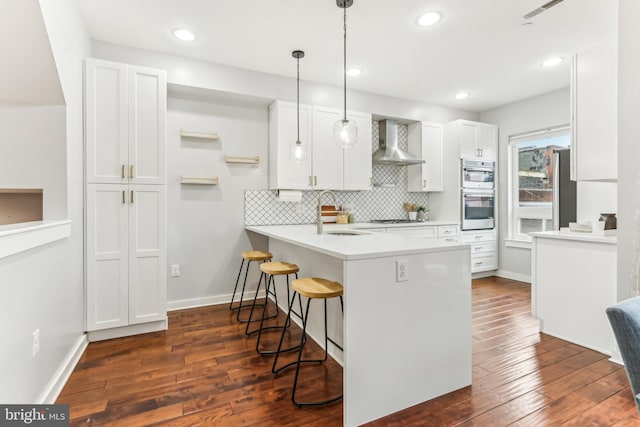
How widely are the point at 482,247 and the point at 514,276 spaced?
24.9 inches

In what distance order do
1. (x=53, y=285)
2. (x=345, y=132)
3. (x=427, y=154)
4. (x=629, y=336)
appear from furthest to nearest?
(x=427, y=154) → (x=345, y=132) → (x=53, y=285) → (x=629, y=336)

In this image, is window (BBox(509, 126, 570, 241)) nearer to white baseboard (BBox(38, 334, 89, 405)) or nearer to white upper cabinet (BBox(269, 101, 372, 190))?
white upper cabinet (BBox(269, 101, 372, 190))

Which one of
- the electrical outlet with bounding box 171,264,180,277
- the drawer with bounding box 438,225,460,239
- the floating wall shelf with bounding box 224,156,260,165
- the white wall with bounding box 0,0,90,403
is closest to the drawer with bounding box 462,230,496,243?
the drawer with bounding box 438,225,460,239

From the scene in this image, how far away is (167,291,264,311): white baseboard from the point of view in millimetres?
3480

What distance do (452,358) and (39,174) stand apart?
9.60 ft

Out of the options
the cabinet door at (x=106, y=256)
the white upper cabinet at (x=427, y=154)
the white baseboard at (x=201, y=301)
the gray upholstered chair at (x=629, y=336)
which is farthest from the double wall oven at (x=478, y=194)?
the cabinet door at (x=106, y=256)

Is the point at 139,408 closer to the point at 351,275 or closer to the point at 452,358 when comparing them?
the point at 351,275

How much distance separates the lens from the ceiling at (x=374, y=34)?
250 cm

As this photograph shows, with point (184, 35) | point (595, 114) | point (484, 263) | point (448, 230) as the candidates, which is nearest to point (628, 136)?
point (595, 114)

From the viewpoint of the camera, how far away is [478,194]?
15.9ft

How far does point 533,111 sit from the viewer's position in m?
4.57

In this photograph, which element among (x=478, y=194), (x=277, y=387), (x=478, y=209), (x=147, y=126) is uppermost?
(x=147, y=126)

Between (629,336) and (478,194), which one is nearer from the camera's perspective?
(629,336)

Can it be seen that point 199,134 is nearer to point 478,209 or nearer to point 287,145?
point 287,145
